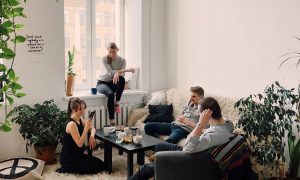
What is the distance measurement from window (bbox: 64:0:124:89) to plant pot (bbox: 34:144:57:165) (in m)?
1.33

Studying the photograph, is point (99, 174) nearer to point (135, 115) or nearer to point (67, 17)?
point (135, 115)

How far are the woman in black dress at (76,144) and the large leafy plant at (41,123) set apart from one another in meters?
0.47

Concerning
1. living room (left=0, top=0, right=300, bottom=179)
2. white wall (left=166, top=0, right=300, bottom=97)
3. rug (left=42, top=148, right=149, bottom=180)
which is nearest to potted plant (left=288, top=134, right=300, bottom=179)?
living room (left=0, top=0, right=300, bottom=179)

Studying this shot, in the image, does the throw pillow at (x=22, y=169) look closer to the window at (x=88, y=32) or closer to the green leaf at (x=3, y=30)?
the window at (x=88, y=32)

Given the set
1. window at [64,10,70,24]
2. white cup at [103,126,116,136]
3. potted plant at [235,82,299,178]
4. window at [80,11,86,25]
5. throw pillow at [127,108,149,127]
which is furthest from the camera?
window at [80,11,86,25]

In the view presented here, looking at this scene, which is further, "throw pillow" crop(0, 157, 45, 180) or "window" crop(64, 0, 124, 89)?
"window" crop(64, 0, 124, 89)

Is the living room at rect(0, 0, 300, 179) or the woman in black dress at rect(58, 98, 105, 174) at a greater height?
the living room at rect(0, 0, 300, 179)

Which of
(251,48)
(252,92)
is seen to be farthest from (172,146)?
(251,48)

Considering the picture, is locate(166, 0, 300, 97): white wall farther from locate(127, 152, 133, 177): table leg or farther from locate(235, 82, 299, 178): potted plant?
locate(127, 152, 133, 177): table leg

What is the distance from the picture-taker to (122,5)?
5.79 meters

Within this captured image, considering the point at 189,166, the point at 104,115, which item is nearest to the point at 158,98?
the point at 104,115

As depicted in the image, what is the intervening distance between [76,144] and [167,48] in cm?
245

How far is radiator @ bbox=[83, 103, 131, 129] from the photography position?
5.00m

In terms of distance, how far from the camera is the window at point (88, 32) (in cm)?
534
